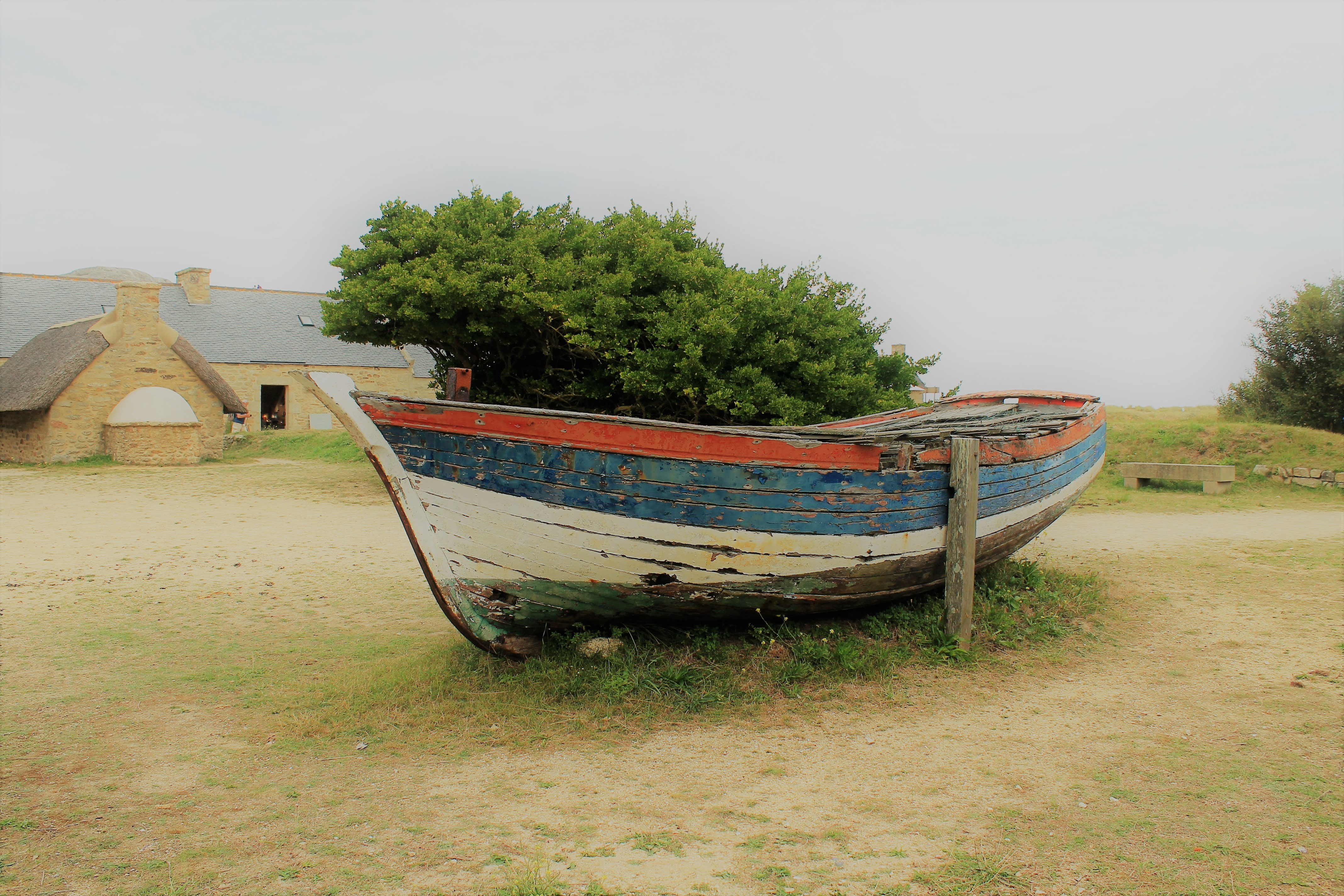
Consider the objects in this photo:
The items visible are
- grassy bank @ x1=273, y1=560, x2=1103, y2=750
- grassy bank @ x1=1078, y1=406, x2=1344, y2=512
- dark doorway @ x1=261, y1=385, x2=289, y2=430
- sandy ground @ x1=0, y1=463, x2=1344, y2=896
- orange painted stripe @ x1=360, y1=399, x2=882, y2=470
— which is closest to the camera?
sandy ground @ x1=0, y1=463, x2=1344, y2=896

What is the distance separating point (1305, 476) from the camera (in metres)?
15.6

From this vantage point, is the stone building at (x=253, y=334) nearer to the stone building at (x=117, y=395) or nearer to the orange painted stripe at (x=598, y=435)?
the stone building at (x=117, y=395)

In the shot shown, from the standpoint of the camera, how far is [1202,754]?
4.34 metres

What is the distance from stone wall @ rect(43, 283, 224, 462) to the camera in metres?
19.8

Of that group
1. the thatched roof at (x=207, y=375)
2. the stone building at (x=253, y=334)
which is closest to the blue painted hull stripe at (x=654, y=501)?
the thatched roof at (x=207, y=375)

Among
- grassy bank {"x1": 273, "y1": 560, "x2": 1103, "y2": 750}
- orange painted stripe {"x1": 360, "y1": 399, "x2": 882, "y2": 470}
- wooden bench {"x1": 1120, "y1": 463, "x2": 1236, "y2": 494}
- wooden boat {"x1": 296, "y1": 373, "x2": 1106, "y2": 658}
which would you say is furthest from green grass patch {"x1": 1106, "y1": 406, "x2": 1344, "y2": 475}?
orange painted stripe {"x1": 360, "y1": 399, "x2": 882, "y2": 470}

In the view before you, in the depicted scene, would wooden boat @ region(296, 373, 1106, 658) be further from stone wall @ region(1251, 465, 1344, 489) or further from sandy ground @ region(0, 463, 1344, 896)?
stone wall @ region(1251, 465, 1344, 489)

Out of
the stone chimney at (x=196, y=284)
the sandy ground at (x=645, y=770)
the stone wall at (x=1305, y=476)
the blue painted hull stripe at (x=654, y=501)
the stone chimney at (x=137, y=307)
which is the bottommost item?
the sandy ground at (x=645, y=770)

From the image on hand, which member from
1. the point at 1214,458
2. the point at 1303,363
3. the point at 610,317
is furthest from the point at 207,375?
the point at 1303,363

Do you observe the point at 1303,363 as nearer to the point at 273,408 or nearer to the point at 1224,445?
the point at 1224,445

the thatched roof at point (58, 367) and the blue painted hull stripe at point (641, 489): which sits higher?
the thatched roof at point (58, 367)

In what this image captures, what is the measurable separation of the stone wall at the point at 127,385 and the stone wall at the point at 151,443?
47 cm

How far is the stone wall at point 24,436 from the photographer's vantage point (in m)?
19.7

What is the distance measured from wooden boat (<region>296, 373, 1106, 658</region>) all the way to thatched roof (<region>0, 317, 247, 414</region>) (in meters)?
19.7
